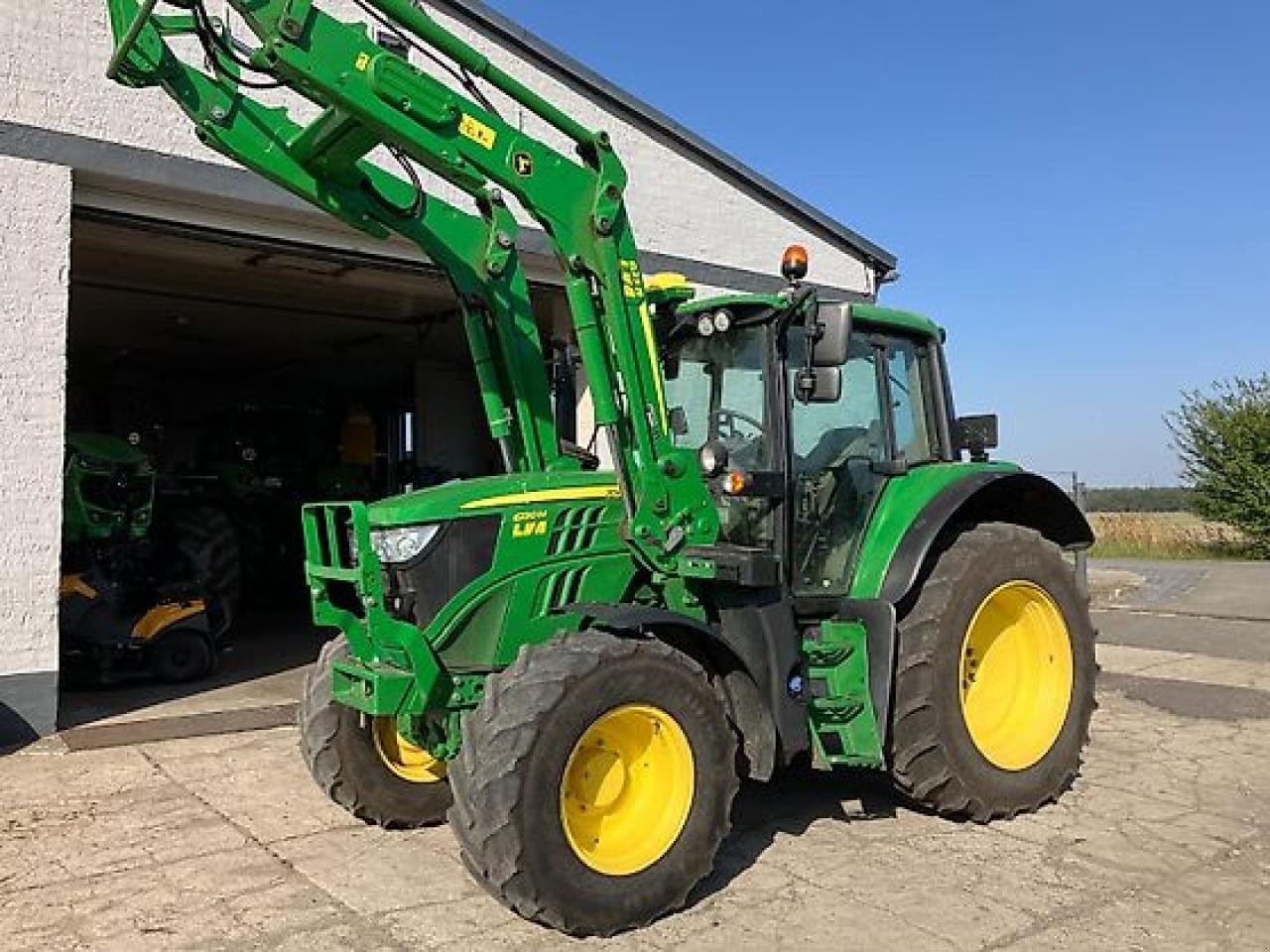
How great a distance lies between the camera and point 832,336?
4375 millimetres

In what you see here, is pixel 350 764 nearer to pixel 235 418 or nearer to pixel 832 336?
pixel 832 336

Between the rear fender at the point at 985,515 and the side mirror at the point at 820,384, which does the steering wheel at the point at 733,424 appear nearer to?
the side mirror at the point at 820,384

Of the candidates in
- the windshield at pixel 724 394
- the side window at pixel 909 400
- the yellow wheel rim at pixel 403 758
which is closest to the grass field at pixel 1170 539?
the side window at pixel 909 400

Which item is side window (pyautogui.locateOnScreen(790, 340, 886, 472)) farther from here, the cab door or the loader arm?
the loader arm

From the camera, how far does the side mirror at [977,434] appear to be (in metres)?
5.70

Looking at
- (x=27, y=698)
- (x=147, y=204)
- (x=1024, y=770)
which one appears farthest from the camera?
(x=147, y=204)

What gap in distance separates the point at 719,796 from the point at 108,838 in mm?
2729

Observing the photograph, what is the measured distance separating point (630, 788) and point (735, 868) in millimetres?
718

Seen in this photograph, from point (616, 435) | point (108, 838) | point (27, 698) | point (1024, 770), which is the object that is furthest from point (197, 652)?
point (1024, 770)

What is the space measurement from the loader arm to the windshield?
0.42m

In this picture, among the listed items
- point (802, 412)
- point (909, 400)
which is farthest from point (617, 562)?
point (909, 400)

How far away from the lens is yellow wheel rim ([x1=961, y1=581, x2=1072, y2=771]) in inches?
205

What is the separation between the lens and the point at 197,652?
8.52 meters

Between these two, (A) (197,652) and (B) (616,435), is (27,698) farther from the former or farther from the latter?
(B) (616,435)
